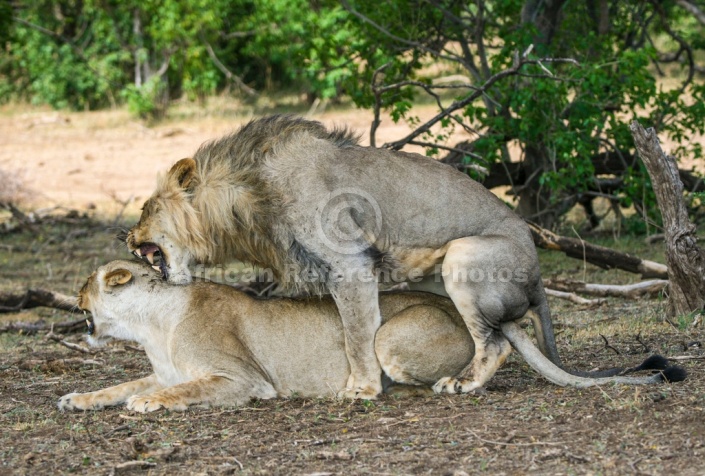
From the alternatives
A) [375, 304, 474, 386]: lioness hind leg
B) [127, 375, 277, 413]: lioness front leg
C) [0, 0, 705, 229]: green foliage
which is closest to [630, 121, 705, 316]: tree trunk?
[0, 0, 705, 229]: green foliage

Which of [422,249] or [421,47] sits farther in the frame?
[421,47]

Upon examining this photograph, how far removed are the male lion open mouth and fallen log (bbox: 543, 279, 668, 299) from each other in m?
2.25

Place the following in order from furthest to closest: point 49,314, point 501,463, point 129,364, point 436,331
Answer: point 49,314 < point 129,364 < point 436,331 < point 501,463

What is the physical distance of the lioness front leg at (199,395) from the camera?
4.71m

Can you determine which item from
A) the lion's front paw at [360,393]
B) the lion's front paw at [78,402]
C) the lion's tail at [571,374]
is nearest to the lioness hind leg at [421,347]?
the lion's front paw at [360,393]

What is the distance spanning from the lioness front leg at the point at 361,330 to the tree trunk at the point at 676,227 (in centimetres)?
218

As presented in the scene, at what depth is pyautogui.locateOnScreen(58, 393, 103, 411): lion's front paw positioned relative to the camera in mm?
4938

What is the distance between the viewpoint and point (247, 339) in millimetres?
5141

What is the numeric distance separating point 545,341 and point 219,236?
1.82 metres

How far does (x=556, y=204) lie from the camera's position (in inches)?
384

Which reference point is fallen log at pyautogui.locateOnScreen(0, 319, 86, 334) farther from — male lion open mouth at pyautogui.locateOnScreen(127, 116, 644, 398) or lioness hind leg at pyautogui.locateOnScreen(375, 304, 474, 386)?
lioness hind leg at pyautogui.locateOnScreen(375, 304, 474, 386)

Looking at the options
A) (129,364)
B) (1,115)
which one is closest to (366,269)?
(129,364)

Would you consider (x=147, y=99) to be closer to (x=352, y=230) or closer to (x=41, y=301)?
(x=41, y=301)

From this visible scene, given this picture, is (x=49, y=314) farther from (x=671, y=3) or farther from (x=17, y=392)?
(x=671, y=3)
